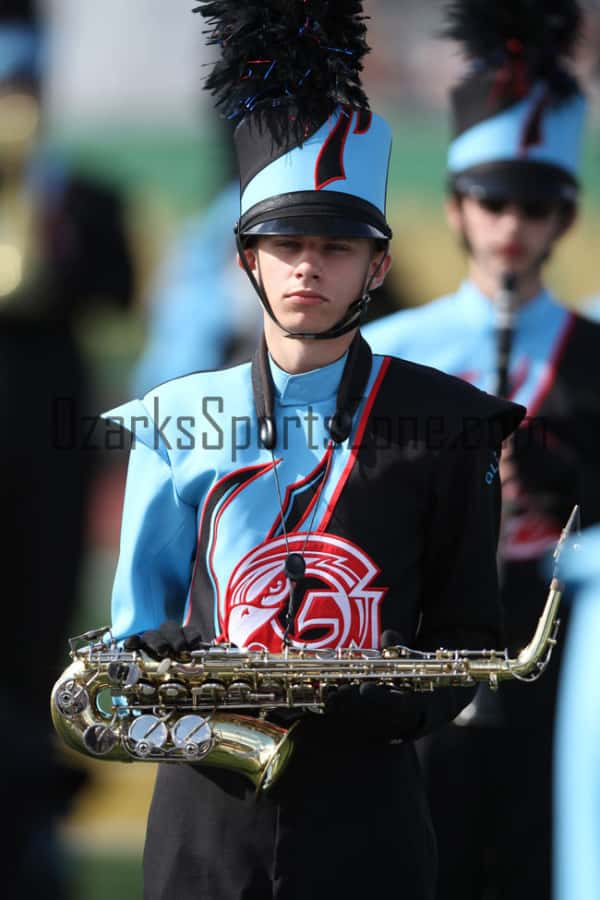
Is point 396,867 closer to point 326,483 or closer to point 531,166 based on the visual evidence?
point 326,483

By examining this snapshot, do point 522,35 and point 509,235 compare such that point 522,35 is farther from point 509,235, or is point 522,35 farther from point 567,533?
point 567,533

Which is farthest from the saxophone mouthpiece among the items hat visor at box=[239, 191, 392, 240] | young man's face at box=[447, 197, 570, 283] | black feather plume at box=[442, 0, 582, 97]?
black feather plume at box=[442, 0, 582, 97]

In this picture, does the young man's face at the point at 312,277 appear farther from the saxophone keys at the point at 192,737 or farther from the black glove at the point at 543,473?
the black glove at the point at 543,473

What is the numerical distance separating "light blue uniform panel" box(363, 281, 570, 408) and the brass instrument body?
6.38 ft

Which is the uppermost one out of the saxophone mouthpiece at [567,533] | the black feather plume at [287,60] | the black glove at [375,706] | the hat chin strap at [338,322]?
the black feather plume at [287,60]

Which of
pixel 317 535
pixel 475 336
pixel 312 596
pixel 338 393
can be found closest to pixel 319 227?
pixel 338 393

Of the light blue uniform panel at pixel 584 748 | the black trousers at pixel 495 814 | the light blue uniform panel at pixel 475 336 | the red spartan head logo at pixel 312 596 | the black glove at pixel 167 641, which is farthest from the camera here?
the light blue uniform panel at pixel 475 336

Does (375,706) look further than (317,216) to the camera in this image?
No

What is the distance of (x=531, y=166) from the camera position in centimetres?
558

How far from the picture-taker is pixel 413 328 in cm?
541

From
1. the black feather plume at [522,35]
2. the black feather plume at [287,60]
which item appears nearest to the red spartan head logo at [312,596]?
the black feather plume at [287,60]

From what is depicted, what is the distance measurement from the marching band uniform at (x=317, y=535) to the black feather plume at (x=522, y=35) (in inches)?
76.6

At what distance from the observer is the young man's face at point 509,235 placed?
218 inches

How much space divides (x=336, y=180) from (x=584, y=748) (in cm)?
145
